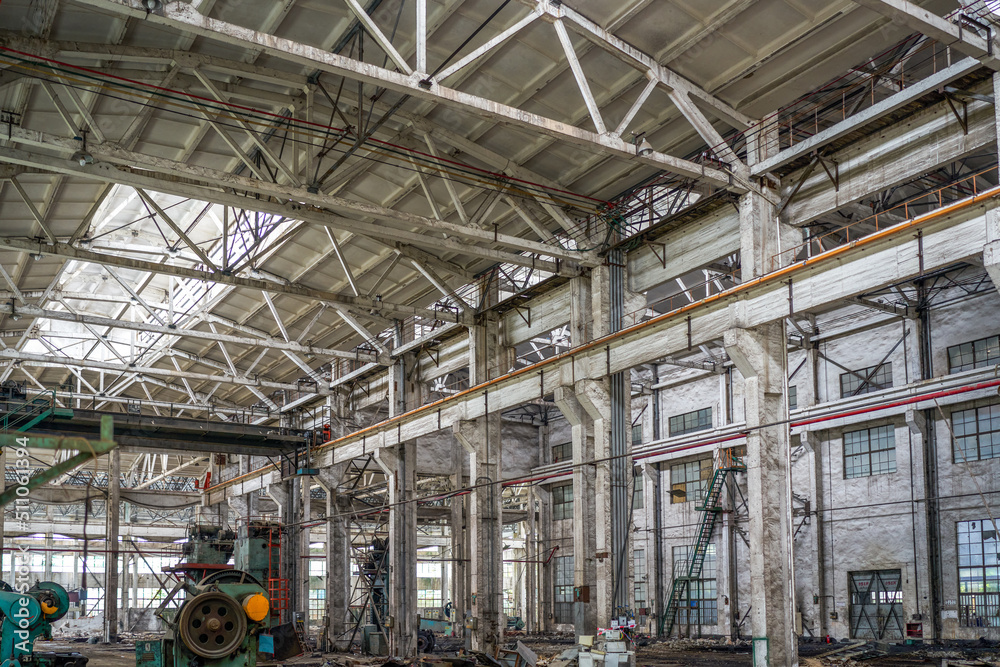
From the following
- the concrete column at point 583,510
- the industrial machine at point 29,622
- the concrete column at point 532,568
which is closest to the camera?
the industrial machine at point 29,622

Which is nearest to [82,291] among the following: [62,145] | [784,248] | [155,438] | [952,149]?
[155,438]

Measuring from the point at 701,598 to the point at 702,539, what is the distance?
7.81 feet

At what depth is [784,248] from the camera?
18141 millimetres

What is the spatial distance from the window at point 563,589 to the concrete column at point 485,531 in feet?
53.6

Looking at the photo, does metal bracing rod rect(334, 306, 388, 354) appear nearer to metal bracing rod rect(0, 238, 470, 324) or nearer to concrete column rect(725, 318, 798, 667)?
metal bracing rod rect(0, 238, 470, 324)

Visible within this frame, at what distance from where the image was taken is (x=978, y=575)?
79.1 feet

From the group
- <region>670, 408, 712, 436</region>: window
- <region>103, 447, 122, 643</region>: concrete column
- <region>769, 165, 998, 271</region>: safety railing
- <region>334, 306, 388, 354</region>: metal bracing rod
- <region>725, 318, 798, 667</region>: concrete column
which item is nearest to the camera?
<region>725, 318, 798, 667</region>: concrete column

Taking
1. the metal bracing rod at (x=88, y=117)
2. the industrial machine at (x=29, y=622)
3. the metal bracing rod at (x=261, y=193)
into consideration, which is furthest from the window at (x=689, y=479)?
the metal bracing rod at (x=88, y=117)

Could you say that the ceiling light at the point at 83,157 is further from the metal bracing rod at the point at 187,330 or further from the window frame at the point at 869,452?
the window frame at the point at 869,452

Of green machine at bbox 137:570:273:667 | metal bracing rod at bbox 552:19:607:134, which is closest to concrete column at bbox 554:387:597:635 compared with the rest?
metal bracing rod at bbox 552:19:607:134

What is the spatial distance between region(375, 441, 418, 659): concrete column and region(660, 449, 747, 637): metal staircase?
10.1 metres

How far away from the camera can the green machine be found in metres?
11.7

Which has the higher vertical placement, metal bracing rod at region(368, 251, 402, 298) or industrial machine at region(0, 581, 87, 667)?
metal bracing rod at region(368, 251, 402, 298)

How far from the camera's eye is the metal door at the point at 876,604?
85.6 feet
